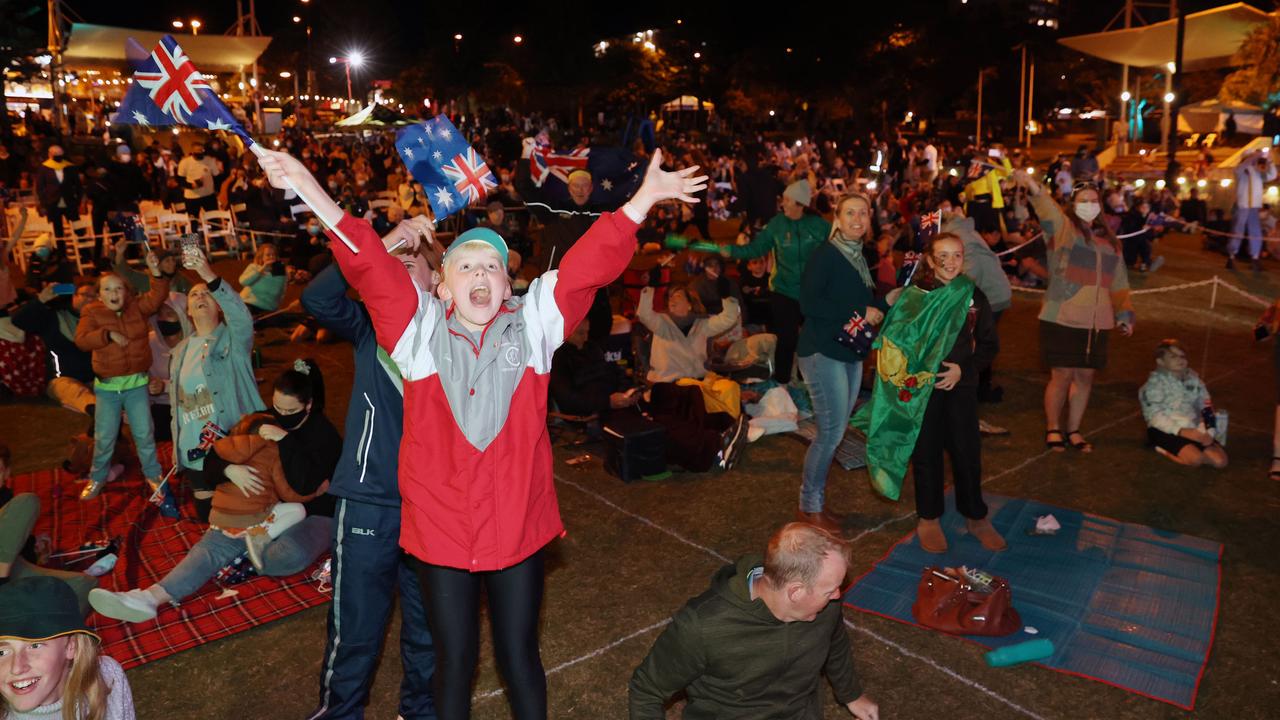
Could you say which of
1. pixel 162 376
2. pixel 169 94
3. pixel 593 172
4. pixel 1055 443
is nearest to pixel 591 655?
pixel 169 94

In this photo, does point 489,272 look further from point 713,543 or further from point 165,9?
point 165,9

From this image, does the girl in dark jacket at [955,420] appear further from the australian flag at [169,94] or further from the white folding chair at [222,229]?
the white folding chair at [222,229]

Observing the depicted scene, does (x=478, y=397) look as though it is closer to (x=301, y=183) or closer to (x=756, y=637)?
(x=301, y=183)

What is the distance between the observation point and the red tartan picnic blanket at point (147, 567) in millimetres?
5301

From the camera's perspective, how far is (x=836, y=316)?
583 centimetres

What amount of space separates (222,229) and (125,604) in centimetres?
1530

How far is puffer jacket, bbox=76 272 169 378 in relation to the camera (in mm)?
6844

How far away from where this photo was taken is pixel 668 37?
199 ft

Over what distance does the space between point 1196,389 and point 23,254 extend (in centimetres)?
1747

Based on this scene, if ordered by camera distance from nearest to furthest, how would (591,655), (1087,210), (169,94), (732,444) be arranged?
(169,94) → (591,655) → (1087,210) → (732,444)

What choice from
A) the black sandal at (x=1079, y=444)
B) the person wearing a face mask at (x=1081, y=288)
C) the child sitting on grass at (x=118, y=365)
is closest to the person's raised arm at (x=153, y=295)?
the child sitting on grass at (x=118, y=365)

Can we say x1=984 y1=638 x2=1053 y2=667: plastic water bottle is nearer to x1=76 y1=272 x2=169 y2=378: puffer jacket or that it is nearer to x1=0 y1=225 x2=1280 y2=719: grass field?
x1=0 y1=225 x2=1280 y2=719: grass field

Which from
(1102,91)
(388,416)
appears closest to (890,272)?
(388,416)

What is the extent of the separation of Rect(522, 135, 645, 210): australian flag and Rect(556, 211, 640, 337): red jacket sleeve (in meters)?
6.68
